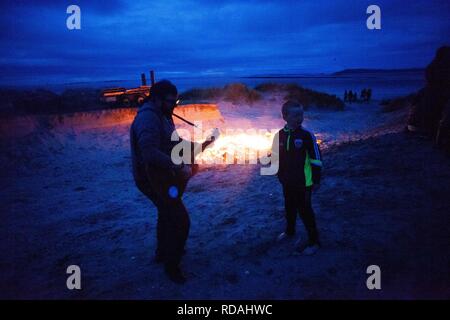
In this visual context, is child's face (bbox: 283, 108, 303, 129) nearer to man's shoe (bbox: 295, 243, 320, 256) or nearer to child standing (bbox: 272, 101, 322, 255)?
child standing (bbox: 272, 101, 322, 255)

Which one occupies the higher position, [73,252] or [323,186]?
[323,186]

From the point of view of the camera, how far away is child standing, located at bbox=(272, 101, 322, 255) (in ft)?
11.5

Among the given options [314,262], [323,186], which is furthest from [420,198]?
[314,262]

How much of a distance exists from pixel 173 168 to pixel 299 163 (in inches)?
59.5

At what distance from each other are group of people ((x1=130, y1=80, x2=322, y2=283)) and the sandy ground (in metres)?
0.40

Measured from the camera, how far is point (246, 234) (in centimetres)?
450

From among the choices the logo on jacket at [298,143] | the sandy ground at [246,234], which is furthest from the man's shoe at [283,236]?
the logo on jacket at [298,143]

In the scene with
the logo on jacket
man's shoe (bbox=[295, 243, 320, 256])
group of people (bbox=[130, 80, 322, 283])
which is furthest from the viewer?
man's shoe (bbox=[295, 243, 320, 256])

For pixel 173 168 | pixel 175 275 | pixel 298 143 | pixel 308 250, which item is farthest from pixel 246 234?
pixel 173 168

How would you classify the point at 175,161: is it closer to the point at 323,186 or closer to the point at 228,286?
the point at 228,286

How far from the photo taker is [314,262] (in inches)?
141

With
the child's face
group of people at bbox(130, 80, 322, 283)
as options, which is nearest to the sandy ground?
group of people at bbox(130, 80, 322, 283)
